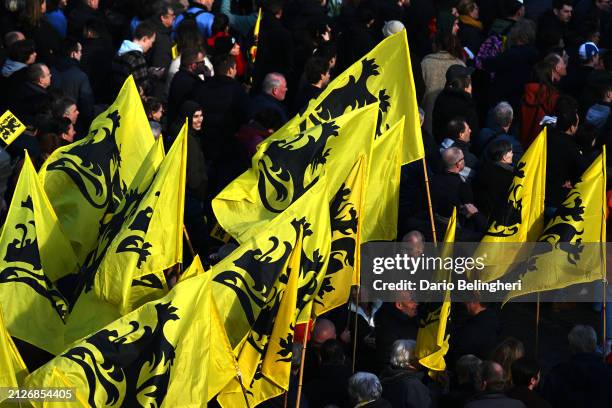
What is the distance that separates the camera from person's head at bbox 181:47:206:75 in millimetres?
16719

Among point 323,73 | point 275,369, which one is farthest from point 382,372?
point 323,73

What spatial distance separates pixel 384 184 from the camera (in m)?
13.6

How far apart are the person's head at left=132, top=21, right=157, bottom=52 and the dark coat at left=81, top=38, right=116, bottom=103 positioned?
401mm

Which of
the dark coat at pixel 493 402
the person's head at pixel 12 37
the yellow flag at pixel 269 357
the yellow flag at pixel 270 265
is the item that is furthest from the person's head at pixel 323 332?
the person's head at pixel 12 37

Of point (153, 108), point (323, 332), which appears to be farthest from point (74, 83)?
point (323, 332)

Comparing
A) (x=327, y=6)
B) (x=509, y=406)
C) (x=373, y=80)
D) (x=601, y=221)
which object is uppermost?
(x=327, y=6)

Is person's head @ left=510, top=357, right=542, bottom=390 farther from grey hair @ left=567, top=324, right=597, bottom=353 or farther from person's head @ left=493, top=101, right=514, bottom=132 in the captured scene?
person's head @ left=493, top=101, right=514, bottom=132

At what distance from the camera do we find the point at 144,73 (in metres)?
16.5

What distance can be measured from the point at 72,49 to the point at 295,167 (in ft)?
14.7

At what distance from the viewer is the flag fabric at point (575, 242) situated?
535 inches

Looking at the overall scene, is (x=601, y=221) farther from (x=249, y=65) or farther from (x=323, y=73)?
(x=249, y=65)

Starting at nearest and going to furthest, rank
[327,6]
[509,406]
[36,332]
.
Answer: [509,406]
[36,332]
[327,6]

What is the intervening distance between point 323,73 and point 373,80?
221cm

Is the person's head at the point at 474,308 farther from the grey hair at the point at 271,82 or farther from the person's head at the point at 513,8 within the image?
the person's head at the point at 513,8
